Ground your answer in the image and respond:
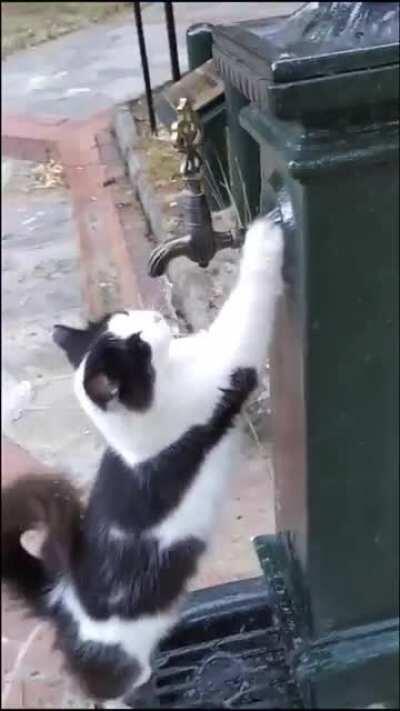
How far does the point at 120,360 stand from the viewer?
1271mm

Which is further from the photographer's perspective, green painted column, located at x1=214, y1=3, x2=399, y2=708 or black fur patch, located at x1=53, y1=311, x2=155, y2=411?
black fur patch, located at x1=53, y1=311, x2=155, y2=411

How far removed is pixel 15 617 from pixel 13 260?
1.94 meters

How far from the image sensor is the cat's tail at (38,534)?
3.50 ft

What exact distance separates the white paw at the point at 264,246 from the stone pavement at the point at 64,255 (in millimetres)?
276

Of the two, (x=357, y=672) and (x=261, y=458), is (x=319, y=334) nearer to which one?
(x=357, y=672)

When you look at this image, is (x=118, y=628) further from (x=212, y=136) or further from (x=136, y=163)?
(x=136, y=163)

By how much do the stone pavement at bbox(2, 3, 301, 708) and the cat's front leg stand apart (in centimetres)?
24

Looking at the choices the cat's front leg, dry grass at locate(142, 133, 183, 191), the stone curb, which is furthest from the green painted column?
dry grass at locate(142, 133, 183, 191)

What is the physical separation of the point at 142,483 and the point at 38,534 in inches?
5.5

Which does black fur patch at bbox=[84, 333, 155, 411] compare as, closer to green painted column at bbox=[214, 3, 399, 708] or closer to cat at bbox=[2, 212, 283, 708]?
cat at bbox=[2, 212, 283, 708]

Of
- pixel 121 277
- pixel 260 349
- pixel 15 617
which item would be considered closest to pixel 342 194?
pixel 260 349

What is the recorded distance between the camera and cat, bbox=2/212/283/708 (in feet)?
4.11

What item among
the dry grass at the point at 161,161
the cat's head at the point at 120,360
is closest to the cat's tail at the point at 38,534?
the cat's head at the point at 120,360

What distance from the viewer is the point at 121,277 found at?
9.73 feet
